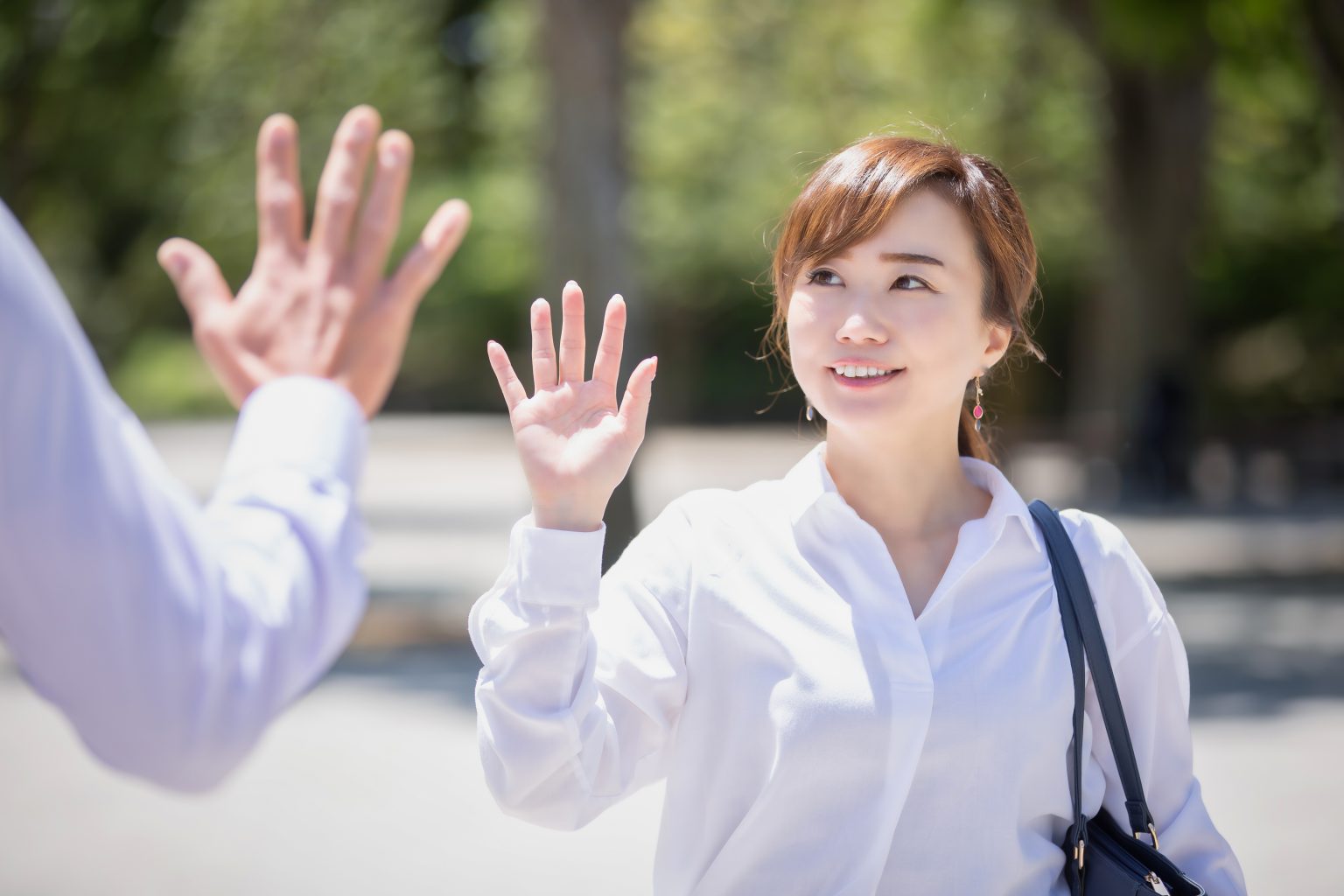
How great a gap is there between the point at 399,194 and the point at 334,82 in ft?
66.2

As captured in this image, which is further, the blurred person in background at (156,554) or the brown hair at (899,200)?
the brown hair at (899,200)

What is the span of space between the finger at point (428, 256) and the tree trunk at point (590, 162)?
8.13 meters

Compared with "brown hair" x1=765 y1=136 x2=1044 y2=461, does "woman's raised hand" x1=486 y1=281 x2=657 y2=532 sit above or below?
below

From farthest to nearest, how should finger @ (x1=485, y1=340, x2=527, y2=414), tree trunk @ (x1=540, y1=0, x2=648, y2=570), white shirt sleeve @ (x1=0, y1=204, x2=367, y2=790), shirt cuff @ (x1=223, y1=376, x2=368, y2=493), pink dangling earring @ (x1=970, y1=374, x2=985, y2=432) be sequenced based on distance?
tree trunk @ (x1=540, y1=0, x2=648, y2=570) < pink dangling earring @ (x1=970, y1=374, x2=985, y2=432) < finger @ (x1=485, y1=340, x2=527, y2=414) < shirt cuff @ (x1=223, y1=376, x2=368, y2=493) < white shirt sleeve @ (x1=0, y1=204, x2=367, y2=790)

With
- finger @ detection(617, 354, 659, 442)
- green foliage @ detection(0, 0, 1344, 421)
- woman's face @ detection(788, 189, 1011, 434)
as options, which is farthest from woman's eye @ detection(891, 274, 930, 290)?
green foliage @ detection(0, 0, 1344, 421)

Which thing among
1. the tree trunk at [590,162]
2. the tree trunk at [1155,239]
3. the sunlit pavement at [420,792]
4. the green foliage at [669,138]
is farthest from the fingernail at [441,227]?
the tree trunk at [1155,239]

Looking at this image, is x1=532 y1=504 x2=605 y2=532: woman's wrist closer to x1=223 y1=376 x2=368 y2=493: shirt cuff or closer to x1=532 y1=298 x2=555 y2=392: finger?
x1=532 y1=298 x2=555 y2=392: finger

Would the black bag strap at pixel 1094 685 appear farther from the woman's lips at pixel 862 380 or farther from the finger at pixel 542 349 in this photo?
the finger at pixel 542 349

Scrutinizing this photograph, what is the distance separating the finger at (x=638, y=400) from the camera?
6.27 ft

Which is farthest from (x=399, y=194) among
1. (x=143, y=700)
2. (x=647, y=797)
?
(x=647, y=797)

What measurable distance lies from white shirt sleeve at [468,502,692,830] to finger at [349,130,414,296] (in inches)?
14.7

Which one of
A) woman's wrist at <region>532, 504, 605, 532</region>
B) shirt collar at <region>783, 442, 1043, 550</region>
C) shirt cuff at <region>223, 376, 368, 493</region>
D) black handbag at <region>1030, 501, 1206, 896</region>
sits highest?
shirt cuff at <region>223, 376, 368, 493</region>

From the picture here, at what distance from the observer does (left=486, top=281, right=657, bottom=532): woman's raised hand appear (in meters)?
1.87

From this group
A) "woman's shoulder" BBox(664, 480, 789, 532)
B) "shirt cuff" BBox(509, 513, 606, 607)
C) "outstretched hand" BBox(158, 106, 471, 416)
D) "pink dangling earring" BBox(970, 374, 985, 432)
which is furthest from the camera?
"pink dangling earring" BBox(970, 374, 985, 432)
